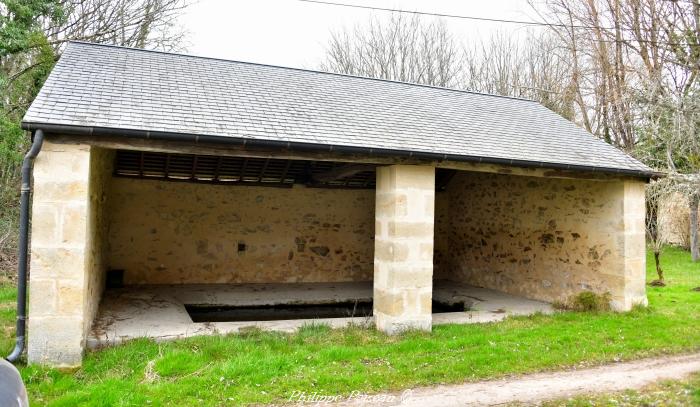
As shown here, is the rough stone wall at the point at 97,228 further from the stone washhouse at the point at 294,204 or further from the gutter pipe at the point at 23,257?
the gutter pipe at the point at 23,257

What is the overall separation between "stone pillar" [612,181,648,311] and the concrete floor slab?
3.44ft

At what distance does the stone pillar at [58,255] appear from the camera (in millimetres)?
4320

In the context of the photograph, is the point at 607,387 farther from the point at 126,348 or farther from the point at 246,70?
the point at 246,70

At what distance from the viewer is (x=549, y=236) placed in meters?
7.96

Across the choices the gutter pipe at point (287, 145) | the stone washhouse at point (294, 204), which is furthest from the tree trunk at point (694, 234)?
the gutter pipe at point (287, 145)

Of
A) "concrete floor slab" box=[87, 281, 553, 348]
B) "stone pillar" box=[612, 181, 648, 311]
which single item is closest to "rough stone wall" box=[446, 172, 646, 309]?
"stone pillar" box=[612, 181, 648, 311]

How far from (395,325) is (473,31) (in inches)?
723

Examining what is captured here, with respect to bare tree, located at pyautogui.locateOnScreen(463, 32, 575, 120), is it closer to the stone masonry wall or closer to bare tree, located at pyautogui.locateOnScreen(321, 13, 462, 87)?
bare tree, located at pyautogui.locateOnScreen(321, 13, 462, 87)

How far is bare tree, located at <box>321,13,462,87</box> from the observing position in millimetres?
20938

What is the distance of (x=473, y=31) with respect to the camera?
21.0 metres

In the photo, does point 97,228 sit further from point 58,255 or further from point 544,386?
point 544,386

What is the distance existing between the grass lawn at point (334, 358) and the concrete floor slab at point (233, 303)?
32 centimetres

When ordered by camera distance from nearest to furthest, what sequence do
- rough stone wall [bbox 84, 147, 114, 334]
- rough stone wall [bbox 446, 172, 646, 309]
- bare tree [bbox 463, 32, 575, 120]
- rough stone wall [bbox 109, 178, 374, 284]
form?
rough stone wall [bbox 84, 147, 114, 334], rough stone wall [bbox 446, 172, 646, 309], rough stone wall [bbox 109, 178, 374, 284], bare tree [bbox 463, 32, 575, 120]

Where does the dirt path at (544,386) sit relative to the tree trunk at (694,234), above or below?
below
